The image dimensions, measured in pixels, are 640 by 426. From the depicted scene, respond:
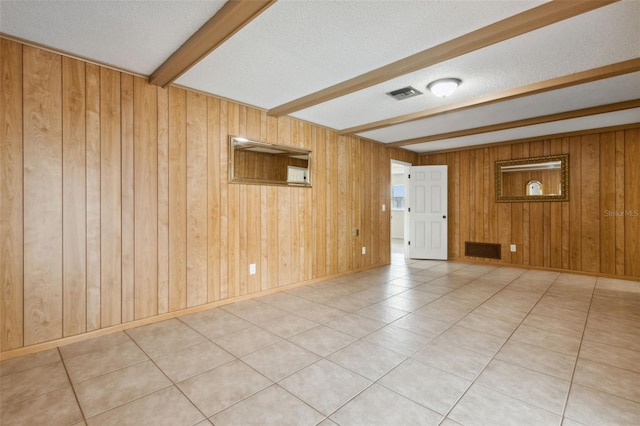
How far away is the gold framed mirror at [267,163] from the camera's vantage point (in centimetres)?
355

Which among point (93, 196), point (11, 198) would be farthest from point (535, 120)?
point (11, 198)

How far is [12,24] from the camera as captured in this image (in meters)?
2.04

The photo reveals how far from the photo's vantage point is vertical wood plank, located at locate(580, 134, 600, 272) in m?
4.86

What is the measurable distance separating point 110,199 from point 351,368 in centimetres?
252

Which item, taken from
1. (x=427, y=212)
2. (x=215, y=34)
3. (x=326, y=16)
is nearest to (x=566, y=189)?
(x=427, y=212)

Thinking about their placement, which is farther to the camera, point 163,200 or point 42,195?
point 163,200

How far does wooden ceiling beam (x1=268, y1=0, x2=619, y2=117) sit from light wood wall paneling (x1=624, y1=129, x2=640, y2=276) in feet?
14.0

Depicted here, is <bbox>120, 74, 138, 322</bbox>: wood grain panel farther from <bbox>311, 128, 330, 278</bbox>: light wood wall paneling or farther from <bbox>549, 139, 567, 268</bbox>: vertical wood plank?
<bbox>549, 139, 567, 268</bbox>: vertical wood plank

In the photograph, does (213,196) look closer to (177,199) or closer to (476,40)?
(177,199)

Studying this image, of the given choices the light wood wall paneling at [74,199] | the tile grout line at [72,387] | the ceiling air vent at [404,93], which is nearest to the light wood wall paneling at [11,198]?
the light wood wall paneling at [74,199]

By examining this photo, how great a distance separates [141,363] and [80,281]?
38.8 inches

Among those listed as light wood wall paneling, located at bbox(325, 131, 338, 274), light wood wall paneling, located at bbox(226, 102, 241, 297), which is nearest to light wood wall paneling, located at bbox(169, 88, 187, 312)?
light wood wall paneling, located at bbox(226, 102, 241, 297)

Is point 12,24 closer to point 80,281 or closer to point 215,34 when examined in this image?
point 215,34

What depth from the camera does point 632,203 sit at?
4.59m
